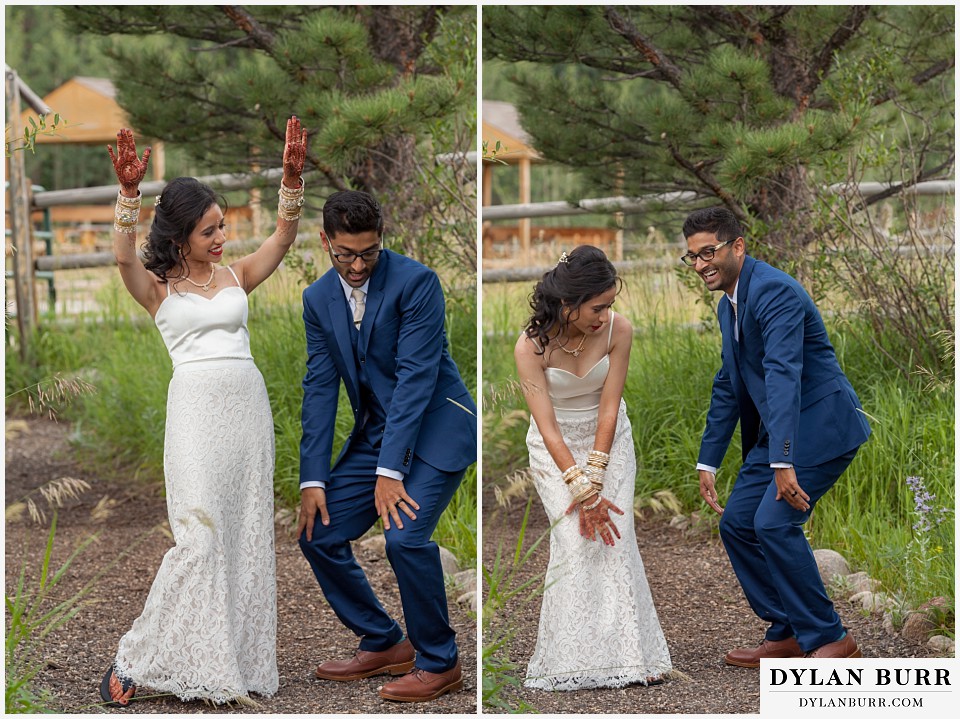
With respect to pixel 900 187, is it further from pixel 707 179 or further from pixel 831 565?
pixel 831 565

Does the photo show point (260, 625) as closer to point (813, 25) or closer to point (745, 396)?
point (745, 396)

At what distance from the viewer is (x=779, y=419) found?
9.89 ft

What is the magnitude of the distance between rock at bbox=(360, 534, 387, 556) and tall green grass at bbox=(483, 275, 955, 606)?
638 millimetres

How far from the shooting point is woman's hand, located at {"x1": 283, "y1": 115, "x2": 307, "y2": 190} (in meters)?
3.01

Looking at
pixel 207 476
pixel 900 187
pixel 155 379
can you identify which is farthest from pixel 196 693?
pixel 900 187

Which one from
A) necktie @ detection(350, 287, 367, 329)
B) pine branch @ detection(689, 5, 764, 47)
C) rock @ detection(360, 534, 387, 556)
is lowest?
rock @ detection(360, 534, 387, 556)

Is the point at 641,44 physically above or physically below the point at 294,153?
above

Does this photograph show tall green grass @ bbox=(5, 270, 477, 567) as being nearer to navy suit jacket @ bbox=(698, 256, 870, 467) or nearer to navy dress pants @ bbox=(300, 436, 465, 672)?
navy dress pants @ bbox=(300, 436, 465, 672)

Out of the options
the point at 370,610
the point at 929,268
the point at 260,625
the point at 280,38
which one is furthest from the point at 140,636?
the point at 929,268

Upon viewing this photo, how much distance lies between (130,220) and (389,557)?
1108mm

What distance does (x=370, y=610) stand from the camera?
3338 millimetres

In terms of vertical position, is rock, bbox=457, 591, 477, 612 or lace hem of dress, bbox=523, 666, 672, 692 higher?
lace hem of dress, bbox=523, 666, 672, 692

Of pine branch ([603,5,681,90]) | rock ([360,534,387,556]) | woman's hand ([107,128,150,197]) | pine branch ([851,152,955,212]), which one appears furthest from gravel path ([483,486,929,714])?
pine branch ([603,5,681,90])

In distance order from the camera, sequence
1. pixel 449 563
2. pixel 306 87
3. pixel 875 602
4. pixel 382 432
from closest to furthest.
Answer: pixel 382 432 < pixel 875 602 < pixel 449 563 < pixel 306 87
